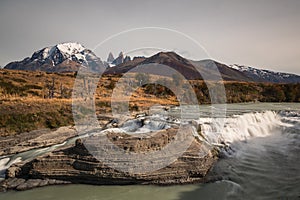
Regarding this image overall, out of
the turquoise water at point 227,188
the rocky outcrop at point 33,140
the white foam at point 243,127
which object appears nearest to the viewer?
the turquoise water at point 227,188

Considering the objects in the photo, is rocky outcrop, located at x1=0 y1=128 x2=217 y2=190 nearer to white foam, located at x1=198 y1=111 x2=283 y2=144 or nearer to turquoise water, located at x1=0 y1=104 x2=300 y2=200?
turquoise water, located at x1=0 y1=104 x2=300 y2=200

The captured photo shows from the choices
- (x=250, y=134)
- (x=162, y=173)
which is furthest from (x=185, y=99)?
(x=162, y=173)

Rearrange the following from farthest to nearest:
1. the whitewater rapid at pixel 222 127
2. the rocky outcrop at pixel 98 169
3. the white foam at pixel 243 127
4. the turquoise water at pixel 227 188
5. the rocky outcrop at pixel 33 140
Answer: the rocky outcrop at pixel 33 140 < the white foam at pixel 243 127 < the whitewater rapid at pixel 222 127 < the rocky outcrop at pixel 98 169 < the turquoise water at pixel 227 188

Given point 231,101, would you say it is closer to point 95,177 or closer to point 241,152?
point 241,152

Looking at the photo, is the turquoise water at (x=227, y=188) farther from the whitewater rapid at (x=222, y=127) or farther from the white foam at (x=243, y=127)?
the white foam at (x=243, y=127)

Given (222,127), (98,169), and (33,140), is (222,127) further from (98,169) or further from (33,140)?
(33,140)

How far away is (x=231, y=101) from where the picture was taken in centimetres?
6259

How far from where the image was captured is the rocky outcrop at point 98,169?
1281 cm

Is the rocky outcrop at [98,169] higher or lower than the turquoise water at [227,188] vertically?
higher

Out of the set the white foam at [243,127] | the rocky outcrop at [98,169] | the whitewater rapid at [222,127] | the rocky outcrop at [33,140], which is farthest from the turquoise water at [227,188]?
the rocky outcrop at [33,140]

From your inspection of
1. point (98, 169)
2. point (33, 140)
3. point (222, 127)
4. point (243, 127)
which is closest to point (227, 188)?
point (98, 169)

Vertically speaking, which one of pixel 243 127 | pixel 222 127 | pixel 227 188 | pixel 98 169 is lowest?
pixel 227 188

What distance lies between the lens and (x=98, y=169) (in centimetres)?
1284

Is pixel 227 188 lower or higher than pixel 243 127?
lower
